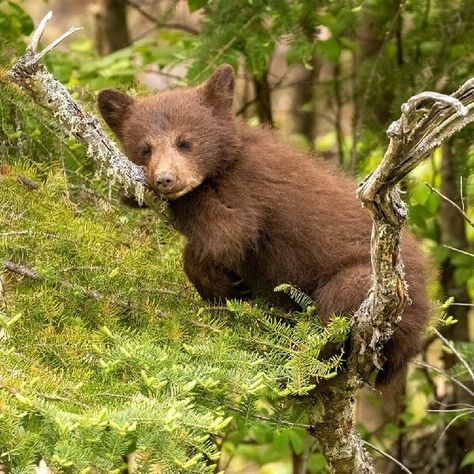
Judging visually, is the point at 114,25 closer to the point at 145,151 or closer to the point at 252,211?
the point at 145,151

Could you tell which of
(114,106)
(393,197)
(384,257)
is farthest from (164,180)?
(393,197)

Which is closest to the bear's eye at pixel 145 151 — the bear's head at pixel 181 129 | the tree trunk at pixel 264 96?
the bear's head at pixel 181 129

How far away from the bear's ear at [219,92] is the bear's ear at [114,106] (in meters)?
0.41

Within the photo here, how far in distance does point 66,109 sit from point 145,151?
944 mm

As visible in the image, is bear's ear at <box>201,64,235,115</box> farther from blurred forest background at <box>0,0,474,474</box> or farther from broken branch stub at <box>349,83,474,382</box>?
broken branch stub at <box>349,83,474,382</box>

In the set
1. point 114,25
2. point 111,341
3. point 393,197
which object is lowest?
point 114,25

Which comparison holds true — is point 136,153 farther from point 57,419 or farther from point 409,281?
point 57,419

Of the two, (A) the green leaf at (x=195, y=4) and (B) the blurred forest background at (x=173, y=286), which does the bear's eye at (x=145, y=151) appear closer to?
(B) the blurred forest background at (x=173, y=286)

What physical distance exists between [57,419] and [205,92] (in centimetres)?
255

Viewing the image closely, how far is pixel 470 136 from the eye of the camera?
6.22 m

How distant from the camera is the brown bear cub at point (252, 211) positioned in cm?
459

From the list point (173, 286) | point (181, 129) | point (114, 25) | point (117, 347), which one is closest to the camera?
point (117, 347)

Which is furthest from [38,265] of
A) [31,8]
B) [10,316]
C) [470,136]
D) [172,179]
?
[31,8]

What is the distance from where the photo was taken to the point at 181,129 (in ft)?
16.2
